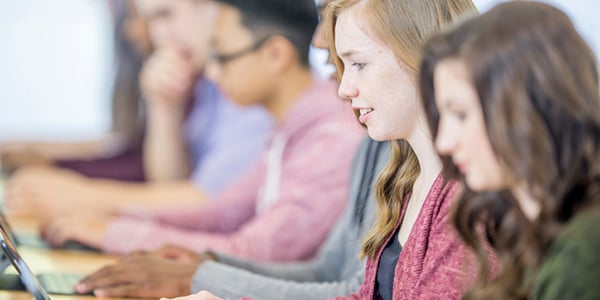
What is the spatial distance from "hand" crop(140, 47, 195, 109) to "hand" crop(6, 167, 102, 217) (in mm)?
305

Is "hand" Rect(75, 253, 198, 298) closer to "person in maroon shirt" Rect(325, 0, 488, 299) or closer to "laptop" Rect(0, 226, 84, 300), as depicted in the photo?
"laptop" Rect(0, 226, 84, 300)

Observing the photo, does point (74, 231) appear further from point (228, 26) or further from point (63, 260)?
point (228, 26)

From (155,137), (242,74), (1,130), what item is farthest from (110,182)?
(242,74)

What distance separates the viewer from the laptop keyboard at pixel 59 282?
4.18 ft

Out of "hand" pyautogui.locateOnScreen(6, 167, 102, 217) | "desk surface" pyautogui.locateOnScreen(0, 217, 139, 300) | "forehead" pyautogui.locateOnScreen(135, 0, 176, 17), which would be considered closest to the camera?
"desk surface" pyautogui.locateOnScreen(0, 217, 139, 300)

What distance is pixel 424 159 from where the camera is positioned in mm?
965

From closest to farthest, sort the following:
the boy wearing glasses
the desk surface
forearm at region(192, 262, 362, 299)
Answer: forearm at region(192, 262, 362, 299) → the desk surface → the boy wearing glasses

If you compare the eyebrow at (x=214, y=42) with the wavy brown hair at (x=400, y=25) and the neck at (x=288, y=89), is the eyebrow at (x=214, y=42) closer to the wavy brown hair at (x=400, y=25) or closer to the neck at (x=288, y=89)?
the neck at (x=288, y=89)

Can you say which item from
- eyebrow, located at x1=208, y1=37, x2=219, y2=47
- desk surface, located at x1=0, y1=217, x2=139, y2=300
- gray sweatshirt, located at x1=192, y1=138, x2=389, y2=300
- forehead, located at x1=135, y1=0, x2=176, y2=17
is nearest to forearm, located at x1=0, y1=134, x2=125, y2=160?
forehead, located at x1=135, y1=0, x2=176, y2=17

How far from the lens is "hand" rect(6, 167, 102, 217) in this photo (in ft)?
7.06

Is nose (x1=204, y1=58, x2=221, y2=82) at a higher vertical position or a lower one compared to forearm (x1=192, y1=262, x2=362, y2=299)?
higher

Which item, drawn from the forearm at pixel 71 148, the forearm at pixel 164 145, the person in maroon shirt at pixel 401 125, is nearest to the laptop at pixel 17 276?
the person in maroon shirt at pixel 401 125

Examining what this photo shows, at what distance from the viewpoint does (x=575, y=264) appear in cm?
64

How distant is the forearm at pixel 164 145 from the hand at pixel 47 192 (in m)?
0.18
